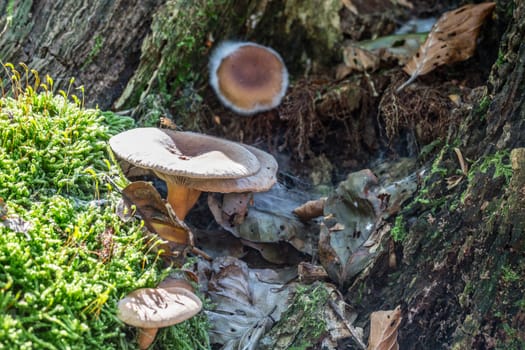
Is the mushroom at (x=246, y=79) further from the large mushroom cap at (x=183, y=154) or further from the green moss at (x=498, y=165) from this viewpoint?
the green moss at (x=498, y=165)

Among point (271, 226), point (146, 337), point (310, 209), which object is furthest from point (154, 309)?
point (310, 209)

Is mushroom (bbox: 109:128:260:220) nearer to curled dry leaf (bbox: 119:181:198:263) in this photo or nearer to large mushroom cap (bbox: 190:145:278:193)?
large mushroom cap (bbox: 190:145:278:193)

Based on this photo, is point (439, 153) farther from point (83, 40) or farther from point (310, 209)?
point (83, 40)

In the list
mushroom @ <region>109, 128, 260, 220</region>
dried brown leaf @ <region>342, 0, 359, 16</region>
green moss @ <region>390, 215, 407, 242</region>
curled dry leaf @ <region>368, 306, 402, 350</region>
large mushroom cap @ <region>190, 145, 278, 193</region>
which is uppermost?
dried brown leaf @ <region>342, 0, 359, 16</region>

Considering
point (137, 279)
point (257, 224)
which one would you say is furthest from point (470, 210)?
point (137, 279)

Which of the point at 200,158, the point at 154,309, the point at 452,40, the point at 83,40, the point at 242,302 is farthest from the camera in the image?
the point at 83,40

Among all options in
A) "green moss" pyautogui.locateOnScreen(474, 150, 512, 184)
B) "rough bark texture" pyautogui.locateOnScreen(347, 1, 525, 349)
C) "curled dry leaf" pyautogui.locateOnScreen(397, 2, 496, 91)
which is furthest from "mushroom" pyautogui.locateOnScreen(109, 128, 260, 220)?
"curled dry leaf" pyautogui.locateOnScreen(397, 2, 496, 91)

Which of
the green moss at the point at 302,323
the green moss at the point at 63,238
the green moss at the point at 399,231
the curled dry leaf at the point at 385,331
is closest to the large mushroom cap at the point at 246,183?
the green moss at the point at 63,238
